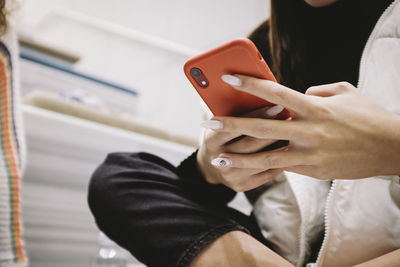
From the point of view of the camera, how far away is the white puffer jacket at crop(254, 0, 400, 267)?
1.20ft

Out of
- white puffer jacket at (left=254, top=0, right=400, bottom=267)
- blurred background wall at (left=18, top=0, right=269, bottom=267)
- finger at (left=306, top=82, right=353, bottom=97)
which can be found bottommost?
blurred background wall at (left=18, top=0, right=269, bottom=267)

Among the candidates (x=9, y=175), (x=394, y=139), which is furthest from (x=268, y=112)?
(x=9, y=175)

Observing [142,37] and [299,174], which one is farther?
[142,37]

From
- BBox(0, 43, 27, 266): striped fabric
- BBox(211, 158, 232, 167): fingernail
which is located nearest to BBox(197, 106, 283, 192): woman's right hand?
BBox(211, 158, 232, 167): fingernail

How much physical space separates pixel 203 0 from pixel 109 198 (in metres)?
1.95

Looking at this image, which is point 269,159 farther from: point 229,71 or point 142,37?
point 142,37

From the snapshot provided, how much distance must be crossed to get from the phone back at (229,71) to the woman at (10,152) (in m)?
0.49

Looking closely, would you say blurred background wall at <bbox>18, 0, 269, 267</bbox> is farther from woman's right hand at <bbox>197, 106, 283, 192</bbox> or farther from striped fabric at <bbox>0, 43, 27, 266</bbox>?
woman's right hand at <bbox>197, 106, 283, 192</bbox>

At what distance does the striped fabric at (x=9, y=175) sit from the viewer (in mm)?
586

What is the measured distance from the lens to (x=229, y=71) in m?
0.33

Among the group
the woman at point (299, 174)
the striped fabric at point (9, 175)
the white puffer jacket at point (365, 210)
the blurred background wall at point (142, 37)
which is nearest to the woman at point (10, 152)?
the striped fabric at point (9, 175)

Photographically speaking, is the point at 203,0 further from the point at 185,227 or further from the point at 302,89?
the point at 185,227

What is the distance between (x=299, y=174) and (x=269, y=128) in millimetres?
155

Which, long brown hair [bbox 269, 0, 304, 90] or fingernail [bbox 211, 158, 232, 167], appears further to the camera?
long brown hair [bbox 269, 0, 304, 90]
